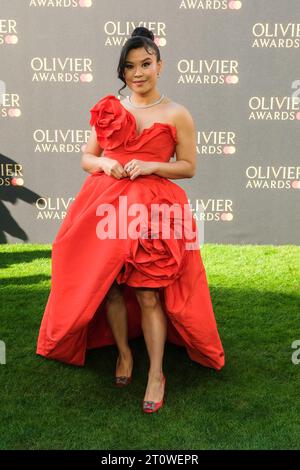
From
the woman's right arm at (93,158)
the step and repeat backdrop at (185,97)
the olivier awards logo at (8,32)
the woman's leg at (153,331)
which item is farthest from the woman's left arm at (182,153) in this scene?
the olivier awards logo at (8,32)

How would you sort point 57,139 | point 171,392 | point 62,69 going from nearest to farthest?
point 171,392, point 62,69, point 57,139

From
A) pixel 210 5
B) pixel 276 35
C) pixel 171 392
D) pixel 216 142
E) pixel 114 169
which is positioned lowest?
pixel 171 392

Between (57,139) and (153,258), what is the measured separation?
3025 millimetres

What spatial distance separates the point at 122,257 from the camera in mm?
2266

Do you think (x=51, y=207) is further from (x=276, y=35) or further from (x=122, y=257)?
(x=122, y=257)

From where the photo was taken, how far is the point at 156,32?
483cm

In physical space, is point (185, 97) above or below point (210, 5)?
below

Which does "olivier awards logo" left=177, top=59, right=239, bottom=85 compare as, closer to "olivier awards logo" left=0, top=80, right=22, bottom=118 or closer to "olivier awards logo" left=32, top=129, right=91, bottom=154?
"olivier awards logo" left=32, top=129, right=91, bottom=154

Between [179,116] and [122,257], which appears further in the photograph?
[179,116]

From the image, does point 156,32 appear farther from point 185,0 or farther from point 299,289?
point 299,289

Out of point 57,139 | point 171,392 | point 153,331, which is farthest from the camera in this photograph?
point 57,139

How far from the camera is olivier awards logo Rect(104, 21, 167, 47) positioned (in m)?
4.80

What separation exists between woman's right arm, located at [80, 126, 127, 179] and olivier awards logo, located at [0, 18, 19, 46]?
2738 millimetres

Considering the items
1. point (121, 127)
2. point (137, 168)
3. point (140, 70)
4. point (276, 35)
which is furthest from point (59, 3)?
point (137, 168)
